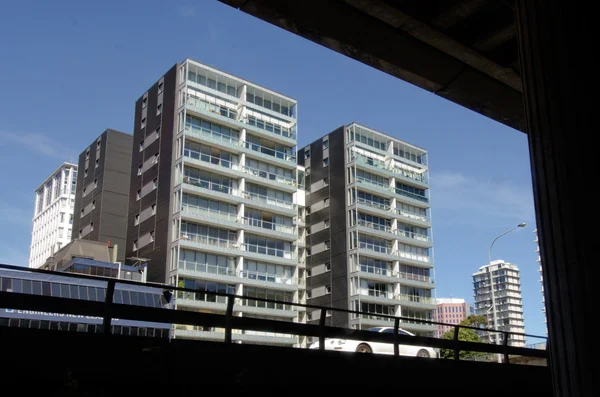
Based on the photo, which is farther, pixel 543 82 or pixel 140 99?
pixel 140 99

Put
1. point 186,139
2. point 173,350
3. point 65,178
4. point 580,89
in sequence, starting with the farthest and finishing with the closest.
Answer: point 65,178 → point 186,139 → point 173,350 → point 580,89

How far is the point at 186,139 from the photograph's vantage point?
77.4 m

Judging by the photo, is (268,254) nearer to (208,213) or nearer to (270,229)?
(270,229)

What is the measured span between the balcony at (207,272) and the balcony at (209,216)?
4851 millimetres

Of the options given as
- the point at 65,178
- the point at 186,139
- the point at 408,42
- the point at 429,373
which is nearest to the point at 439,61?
the point at 408,42

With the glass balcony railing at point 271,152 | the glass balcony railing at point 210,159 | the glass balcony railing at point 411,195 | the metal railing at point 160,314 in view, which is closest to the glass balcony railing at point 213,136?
the glass balcony railing at point 271,152

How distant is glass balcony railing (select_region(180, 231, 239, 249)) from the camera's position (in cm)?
7488

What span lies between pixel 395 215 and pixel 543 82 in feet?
303

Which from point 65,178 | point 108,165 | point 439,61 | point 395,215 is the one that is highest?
point 65,178

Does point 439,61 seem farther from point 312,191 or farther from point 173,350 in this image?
point 312,191

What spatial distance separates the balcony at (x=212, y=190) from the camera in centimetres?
7650

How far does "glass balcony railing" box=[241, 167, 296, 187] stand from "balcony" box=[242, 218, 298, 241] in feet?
18.1

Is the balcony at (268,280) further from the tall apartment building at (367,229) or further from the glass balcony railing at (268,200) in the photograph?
the glass balcony railing at (268,200)

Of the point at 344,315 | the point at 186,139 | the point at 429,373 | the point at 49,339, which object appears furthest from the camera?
the point at 344,315
